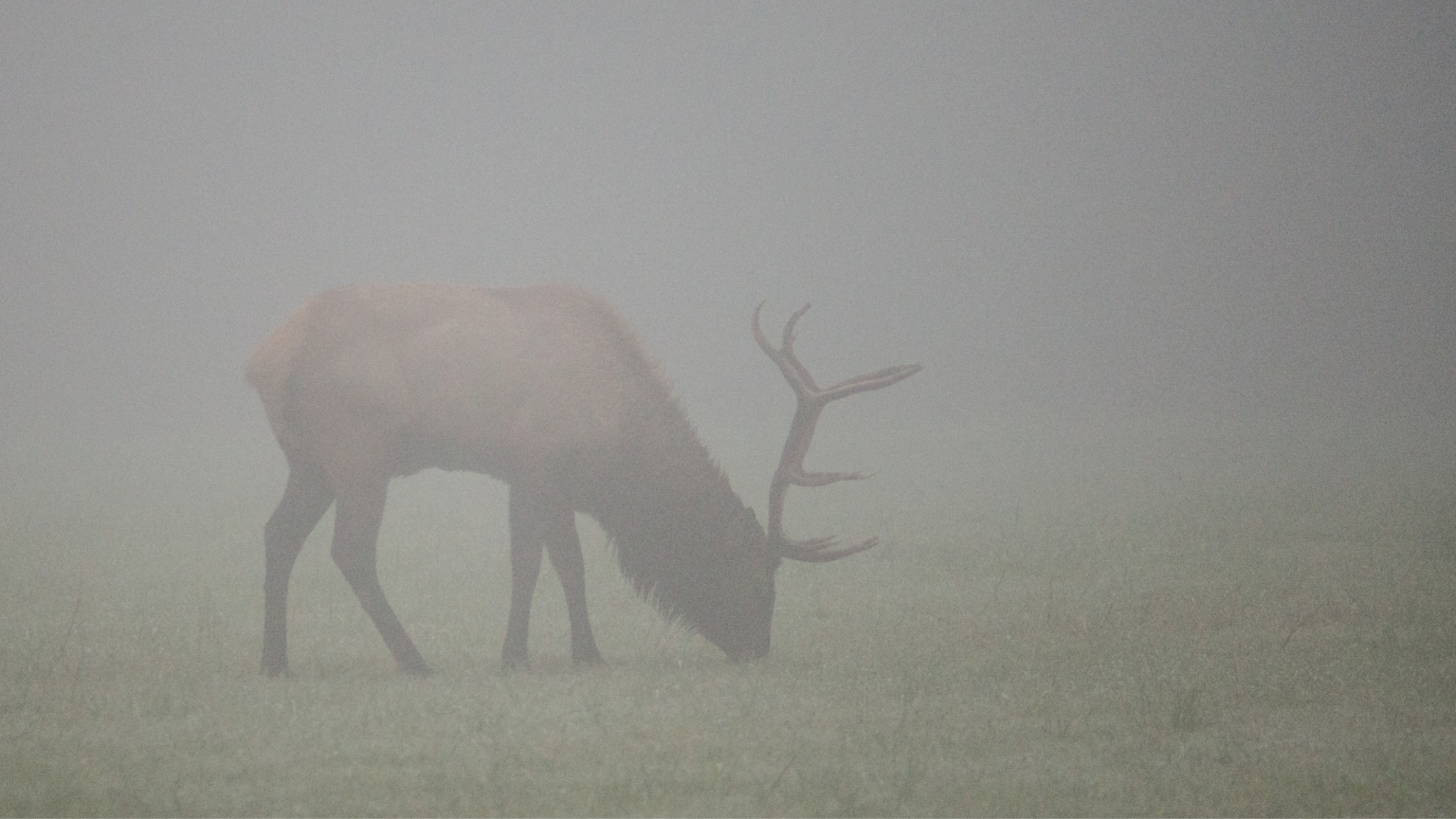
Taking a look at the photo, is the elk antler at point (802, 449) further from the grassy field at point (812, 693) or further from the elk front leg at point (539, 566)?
the elk front leg at point (539, 566)

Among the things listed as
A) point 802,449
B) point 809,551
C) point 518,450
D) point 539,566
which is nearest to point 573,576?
point 539,566

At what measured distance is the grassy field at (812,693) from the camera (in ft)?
21.6

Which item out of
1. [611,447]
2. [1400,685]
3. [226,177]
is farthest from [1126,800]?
[226,177]

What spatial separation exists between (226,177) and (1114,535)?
9752 cm

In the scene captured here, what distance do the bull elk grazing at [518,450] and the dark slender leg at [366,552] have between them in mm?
12

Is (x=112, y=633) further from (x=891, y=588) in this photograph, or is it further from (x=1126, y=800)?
(x=1126, y=800)

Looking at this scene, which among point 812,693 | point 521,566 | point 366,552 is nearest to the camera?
point 812,693

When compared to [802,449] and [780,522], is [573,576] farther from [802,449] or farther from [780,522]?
[802,449]

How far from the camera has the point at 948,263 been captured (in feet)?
230

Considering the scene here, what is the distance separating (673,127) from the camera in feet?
504

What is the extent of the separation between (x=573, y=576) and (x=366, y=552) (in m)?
1.30

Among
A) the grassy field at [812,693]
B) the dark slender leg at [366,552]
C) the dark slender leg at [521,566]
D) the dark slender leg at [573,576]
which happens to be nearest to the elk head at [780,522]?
the grassy field at [812,693]

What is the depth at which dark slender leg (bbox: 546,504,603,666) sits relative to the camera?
386 inches

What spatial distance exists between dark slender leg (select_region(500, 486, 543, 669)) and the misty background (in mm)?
5415
